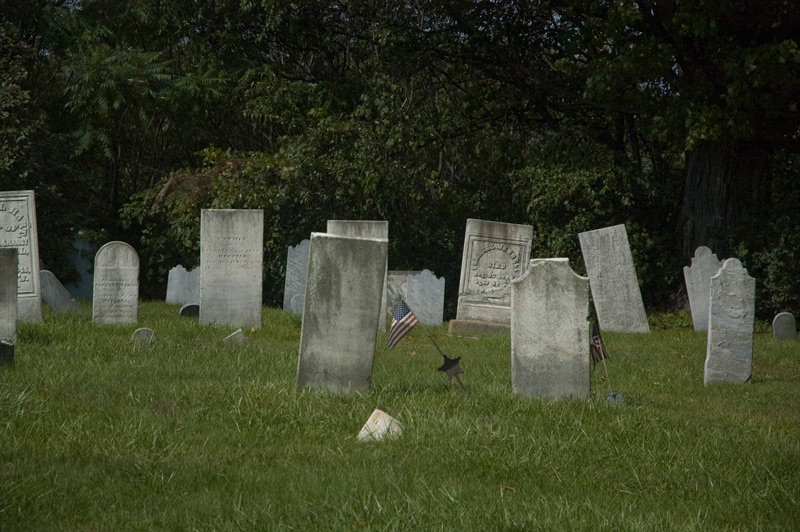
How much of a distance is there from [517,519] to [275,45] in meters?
18.4

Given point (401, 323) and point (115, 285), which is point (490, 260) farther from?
point (401, 323)

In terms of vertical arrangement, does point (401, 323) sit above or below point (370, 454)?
above

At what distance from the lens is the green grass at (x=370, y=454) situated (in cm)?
414

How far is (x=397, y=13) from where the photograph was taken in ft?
60.0

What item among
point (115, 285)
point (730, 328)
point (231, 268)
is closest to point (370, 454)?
point (730, 328)

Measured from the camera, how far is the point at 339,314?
670 centimetres

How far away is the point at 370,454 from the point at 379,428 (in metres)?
0.38

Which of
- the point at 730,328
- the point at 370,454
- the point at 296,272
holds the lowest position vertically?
the point at 370,454

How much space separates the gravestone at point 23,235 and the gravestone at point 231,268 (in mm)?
2190

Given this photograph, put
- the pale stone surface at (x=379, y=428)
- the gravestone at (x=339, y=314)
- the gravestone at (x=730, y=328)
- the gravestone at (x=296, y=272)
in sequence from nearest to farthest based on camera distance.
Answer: the pale stone surface at (x=379, y=428)
the gravestone at (x=339, y=314)
the gravestone at (x=730, y=328)
the gravestone at (x=296, y=272)

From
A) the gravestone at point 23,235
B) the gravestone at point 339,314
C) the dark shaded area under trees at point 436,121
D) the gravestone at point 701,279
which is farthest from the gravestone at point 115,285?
the gravestone at point 701,279

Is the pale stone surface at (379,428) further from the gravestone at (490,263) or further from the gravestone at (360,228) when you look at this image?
the gravestone at (490,263)

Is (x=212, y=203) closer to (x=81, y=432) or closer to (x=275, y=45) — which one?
(x=275, y=45)

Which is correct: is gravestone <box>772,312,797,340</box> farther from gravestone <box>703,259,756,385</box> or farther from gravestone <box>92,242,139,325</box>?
gravestone <box>92,242,139,325</box>
